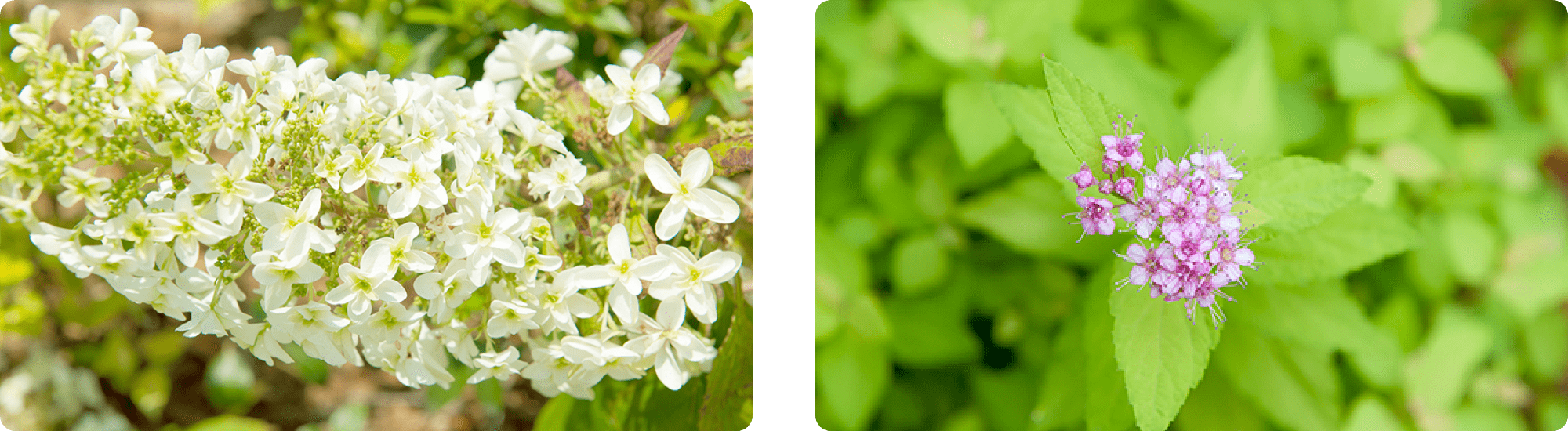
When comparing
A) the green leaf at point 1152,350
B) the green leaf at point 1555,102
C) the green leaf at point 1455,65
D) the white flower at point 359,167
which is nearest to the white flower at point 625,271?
the white flower at point 359,167

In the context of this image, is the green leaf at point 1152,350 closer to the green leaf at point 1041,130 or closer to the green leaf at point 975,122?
the green leaf at point 1041,130

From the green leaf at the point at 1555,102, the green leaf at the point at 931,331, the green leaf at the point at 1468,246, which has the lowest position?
the green leaf at the point at 931,331

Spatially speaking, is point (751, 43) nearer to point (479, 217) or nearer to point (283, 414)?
point (479, 217)

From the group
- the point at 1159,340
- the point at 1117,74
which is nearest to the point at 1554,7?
the point at 1117,74

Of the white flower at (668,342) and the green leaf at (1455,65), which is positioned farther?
the green leaf at (1455,65)

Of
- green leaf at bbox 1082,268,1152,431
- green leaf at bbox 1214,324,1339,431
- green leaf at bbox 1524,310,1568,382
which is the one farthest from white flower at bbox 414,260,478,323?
green leaf at bbox 1524,310,1568,382

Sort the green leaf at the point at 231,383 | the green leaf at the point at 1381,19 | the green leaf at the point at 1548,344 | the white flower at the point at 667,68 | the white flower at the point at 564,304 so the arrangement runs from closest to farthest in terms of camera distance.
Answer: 1. the white flower at the point at 564,304
2. the white flower at the point at 667,68
3. the green leaf at the point at 231,383
4. the green leaf at the point at 1381,19
5. the green leaf at the point at 1548,344

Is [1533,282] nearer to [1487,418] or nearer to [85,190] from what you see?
[1487,418]
